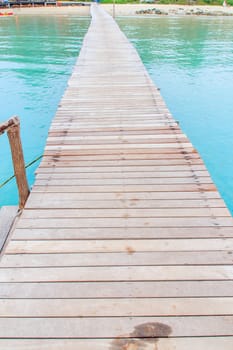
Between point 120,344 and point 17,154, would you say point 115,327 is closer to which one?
point 120,344

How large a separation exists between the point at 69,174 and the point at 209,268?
1.87m

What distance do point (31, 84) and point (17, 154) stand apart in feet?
29.6

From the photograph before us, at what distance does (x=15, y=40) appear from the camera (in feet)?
67.3

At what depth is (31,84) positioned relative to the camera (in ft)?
36.9

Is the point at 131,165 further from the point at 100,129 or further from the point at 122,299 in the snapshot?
the point at 122,299

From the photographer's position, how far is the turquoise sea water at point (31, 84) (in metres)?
6.96

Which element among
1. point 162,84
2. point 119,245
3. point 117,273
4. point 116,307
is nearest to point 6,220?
point 119,245

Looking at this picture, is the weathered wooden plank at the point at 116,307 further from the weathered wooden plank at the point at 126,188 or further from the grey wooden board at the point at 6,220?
the weathered wooden plank at the point at 126,188

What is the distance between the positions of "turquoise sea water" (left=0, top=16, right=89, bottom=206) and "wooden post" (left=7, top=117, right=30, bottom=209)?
207 centimetres

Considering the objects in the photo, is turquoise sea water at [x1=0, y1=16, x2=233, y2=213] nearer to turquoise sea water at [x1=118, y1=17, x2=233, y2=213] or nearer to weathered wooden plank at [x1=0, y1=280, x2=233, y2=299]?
turquoise sea water at [x1=118, y1=17, x2=233, y2=213]

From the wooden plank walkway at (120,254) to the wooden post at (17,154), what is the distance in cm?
26

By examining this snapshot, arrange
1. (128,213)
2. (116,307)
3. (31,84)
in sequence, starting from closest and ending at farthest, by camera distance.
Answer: (116,307) < (128,213) < (31,84)

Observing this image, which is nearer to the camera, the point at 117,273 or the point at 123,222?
the point at 117,273

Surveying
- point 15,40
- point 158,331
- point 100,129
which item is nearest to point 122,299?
point 158,331
